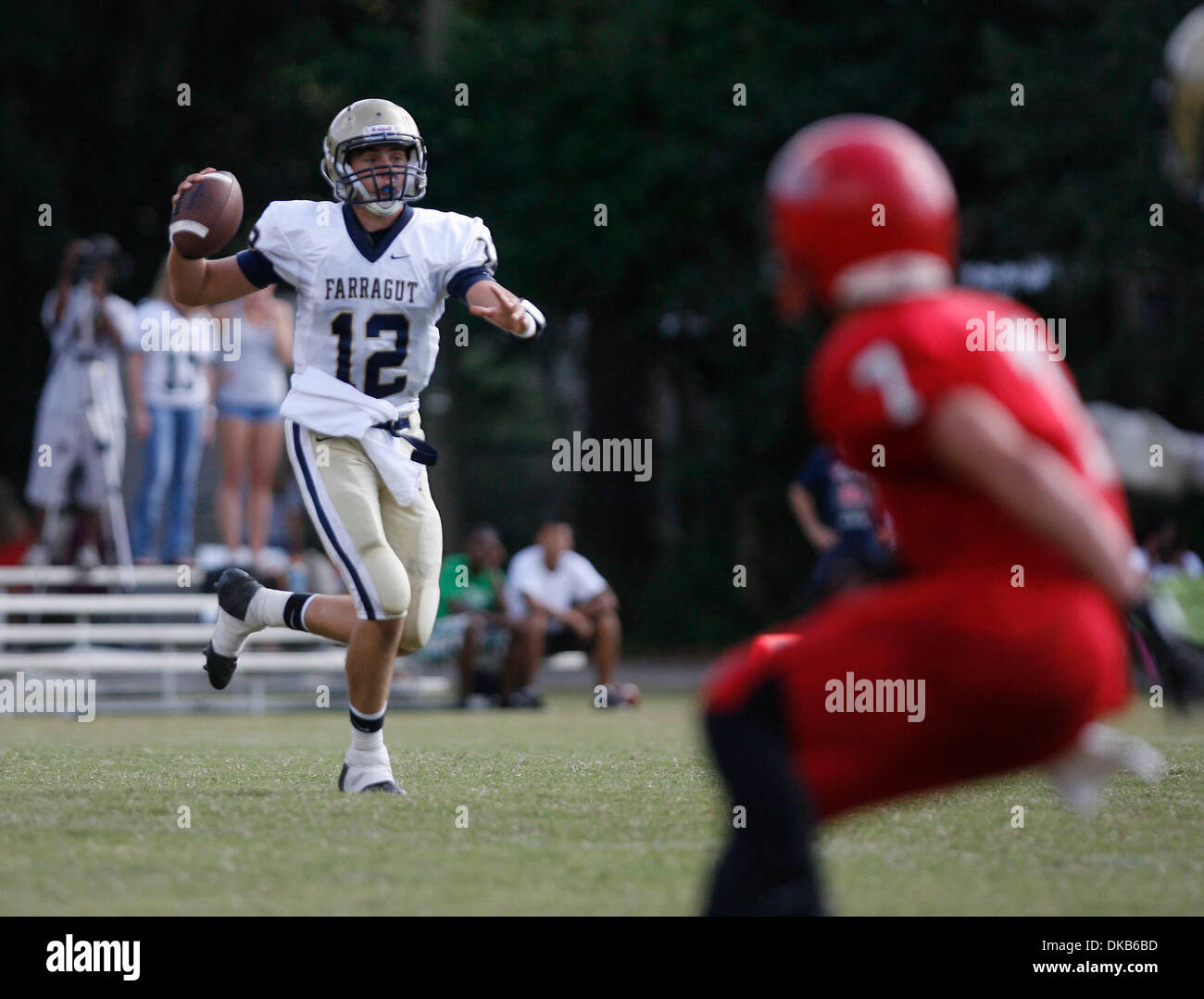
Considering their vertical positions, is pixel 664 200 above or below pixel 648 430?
above

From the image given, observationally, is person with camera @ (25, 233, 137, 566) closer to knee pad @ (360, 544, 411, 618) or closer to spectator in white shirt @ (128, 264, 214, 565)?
spectator in white shirt @ (128, 264, 214, 565)

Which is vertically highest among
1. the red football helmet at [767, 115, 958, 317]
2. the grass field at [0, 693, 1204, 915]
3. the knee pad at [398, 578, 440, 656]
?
the red football helmet at [767, 115, 958, 317]

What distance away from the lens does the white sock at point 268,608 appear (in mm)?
7117

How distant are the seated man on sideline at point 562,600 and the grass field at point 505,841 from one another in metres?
6.38

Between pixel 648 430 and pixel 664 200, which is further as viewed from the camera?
pixel 648 430

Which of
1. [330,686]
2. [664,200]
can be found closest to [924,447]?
[330,686]

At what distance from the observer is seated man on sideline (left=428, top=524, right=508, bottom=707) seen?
14359mm

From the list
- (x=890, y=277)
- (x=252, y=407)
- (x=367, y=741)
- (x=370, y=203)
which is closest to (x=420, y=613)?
(x=367, y=741)

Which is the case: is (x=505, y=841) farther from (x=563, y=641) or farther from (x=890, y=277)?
(x=563, y=641)

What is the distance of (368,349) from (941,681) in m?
3.63

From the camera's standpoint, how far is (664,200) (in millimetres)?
22531

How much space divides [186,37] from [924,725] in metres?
21.5

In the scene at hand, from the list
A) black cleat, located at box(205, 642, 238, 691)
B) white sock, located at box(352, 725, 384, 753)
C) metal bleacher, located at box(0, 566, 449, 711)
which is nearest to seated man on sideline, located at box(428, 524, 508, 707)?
metal bleacher, located at box(0, 566, 449, 711)

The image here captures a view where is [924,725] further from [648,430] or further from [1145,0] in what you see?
[648,430]
